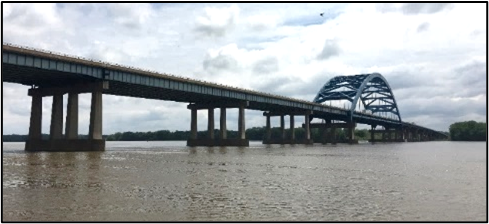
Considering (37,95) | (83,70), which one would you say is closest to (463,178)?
(83,70)

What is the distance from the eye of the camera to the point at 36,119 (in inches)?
3300

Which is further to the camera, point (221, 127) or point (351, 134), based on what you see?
point (351, 134)

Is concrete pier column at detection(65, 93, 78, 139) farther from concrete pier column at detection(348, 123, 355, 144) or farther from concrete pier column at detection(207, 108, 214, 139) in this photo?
concrete pier column at detection(348, 123, 355, 144)

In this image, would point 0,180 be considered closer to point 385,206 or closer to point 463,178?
point 385,206

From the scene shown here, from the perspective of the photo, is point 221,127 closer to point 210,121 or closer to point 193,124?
point 210,121

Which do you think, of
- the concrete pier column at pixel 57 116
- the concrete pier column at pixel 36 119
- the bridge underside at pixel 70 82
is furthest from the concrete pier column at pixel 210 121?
the concrete pier column at pixel 36 119

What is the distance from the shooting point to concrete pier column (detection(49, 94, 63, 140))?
82500mm

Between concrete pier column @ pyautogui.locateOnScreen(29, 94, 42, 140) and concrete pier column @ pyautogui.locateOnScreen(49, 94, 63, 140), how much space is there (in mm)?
2245

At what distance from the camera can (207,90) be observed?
107 metres

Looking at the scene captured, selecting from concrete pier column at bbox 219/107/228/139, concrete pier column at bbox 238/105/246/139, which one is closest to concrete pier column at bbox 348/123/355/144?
concrete pier column at bbox 238/105/246/139

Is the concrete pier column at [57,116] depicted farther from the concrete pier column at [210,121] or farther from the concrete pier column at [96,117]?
the concrete pier column at [210,121]

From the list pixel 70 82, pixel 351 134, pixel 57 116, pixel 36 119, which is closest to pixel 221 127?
pixel 57 116

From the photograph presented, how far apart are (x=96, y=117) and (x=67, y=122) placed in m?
5.65

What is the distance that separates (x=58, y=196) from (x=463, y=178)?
26.0 m
